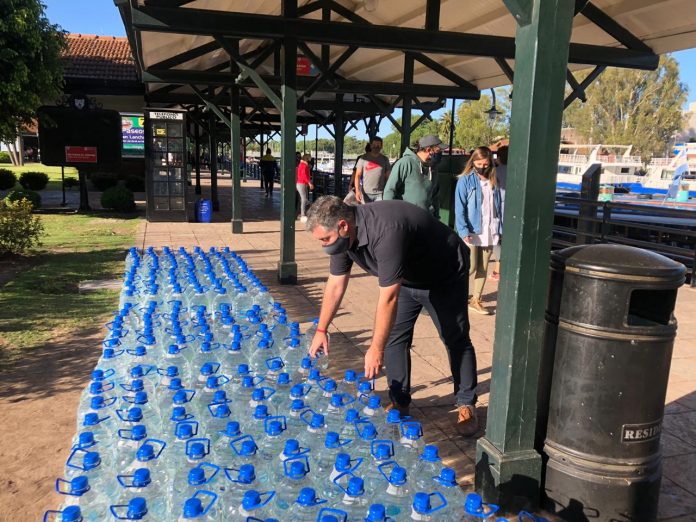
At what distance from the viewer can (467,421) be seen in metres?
3.74

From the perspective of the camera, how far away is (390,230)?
3025 millimetres

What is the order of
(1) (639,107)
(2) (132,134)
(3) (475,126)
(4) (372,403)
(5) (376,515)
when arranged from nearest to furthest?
(5) (376,515)
(4) (372,403)
(2) (132,134)
(1) (639,107)
(3) (475,126)

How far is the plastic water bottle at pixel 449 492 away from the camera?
2125mm

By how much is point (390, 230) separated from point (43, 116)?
15.4 m

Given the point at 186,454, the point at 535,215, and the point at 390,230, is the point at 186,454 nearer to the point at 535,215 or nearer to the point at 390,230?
the point at 390,230

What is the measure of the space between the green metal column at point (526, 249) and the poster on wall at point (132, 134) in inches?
796

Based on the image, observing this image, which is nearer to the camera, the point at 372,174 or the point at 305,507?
the point at 305,507

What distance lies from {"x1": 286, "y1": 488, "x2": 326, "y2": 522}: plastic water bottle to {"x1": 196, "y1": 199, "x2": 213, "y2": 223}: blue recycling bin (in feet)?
42.4

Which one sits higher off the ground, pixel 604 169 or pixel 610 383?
pixel 604 169

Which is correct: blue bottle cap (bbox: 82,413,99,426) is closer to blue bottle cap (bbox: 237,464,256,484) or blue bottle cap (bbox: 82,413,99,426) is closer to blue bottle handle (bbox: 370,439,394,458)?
blue bottle cap (bbox: 237,464,256,484)

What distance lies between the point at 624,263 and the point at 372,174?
6685 millimetres

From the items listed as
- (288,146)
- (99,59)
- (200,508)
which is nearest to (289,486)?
(200,508)

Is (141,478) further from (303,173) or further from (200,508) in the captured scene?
A: (303,173)

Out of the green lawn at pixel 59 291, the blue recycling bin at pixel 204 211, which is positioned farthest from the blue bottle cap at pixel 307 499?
the blue recycling bin at pixel 204 211
